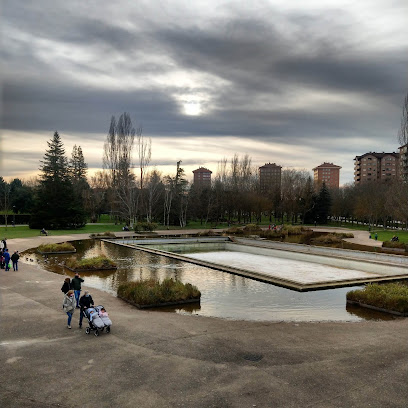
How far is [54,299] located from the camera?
1509cm

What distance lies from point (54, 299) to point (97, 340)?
18.0 ft

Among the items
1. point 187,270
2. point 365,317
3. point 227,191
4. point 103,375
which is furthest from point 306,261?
point 227,191

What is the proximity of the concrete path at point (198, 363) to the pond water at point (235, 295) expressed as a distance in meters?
1.64

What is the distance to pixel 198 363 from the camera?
351 inches

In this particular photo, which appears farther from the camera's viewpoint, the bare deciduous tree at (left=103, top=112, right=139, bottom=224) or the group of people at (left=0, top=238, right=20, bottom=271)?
the bare deciduous tree at (left=103, top=112, right=139, bottom=224)

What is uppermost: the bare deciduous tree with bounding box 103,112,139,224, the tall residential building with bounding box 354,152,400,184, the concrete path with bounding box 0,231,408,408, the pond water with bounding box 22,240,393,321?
the tall residential building with bounding box 354,152,400,184

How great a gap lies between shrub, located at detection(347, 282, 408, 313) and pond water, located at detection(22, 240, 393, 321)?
50 centimetres

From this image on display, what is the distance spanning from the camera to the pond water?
14367 millimetres

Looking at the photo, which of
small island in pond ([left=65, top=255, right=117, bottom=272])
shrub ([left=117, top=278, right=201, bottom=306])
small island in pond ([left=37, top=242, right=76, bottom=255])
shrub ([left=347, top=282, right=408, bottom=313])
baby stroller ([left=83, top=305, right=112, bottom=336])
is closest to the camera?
baby stroller ([left=83, top=305, right=112, bottom=336])

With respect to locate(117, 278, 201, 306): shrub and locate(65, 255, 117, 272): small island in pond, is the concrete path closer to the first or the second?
locate(117, 278, 201, 306): shrub

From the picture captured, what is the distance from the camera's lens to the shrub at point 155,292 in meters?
15.2

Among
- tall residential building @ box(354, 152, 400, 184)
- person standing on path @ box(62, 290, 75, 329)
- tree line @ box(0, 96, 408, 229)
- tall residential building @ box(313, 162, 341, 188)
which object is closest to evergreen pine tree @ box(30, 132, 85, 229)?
tree line @ box(0, 96, 408, 229)

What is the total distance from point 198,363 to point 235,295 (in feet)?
27.2

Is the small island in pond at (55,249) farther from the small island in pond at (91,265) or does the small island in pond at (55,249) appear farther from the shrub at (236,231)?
the shrub at (236,231)
